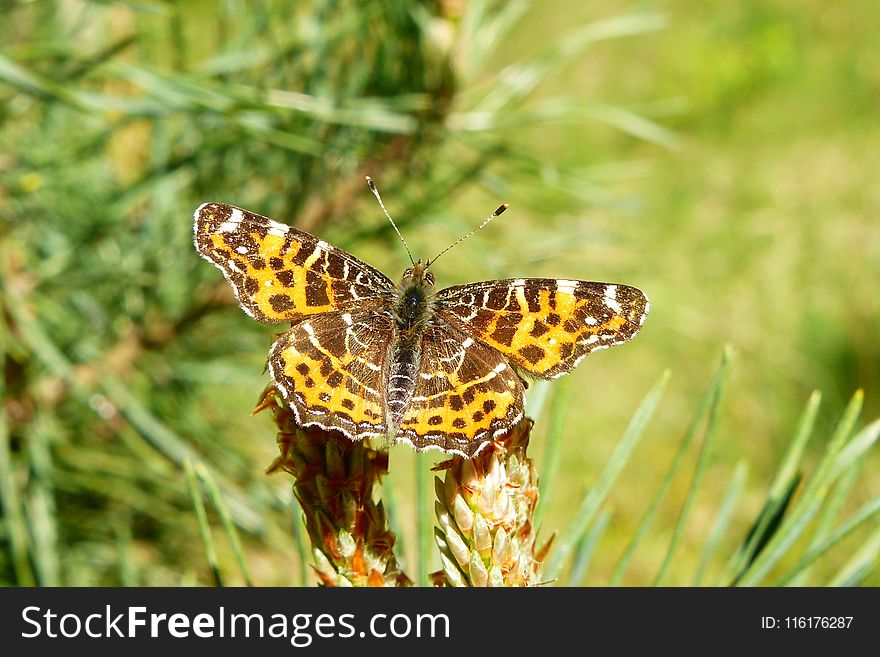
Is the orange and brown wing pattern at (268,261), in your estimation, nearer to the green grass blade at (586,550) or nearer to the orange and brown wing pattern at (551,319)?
the orange and brown wing pattern at (551,319)

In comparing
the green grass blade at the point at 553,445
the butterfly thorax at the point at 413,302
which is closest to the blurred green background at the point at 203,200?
the green grass blade at the point at 553,445

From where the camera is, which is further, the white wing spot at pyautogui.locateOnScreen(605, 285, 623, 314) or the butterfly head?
the butterfly head

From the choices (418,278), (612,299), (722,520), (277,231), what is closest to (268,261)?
(277,231)

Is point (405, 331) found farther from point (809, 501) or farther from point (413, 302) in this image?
point (809, 501)

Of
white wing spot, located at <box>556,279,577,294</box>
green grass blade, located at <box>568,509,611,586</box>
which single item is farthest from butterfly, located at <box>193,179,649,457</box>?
green grass blade, located at <box>568,509,611,586</box>

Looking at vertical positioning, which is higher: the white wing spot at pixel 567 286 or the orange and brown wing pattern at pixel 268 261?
the orange and brown wing pattern at pixel 268 261

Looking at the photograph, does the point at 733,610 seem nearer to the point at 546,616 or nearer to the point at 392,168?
the point at 546,616

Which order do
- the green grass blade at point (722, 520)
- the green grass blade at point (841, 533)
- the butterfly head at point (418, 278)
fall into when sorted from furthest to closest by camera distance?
the butterfly head at point (418, 278)
the green grass blade at point (722, 520)
the green grass blade at point (841, 533)

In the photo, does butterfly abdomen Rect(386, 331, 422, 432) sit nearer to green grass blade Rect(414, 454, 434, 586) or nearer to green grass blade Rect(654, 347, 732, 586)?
green grass blade Rect(414, 454, 434, 586)
